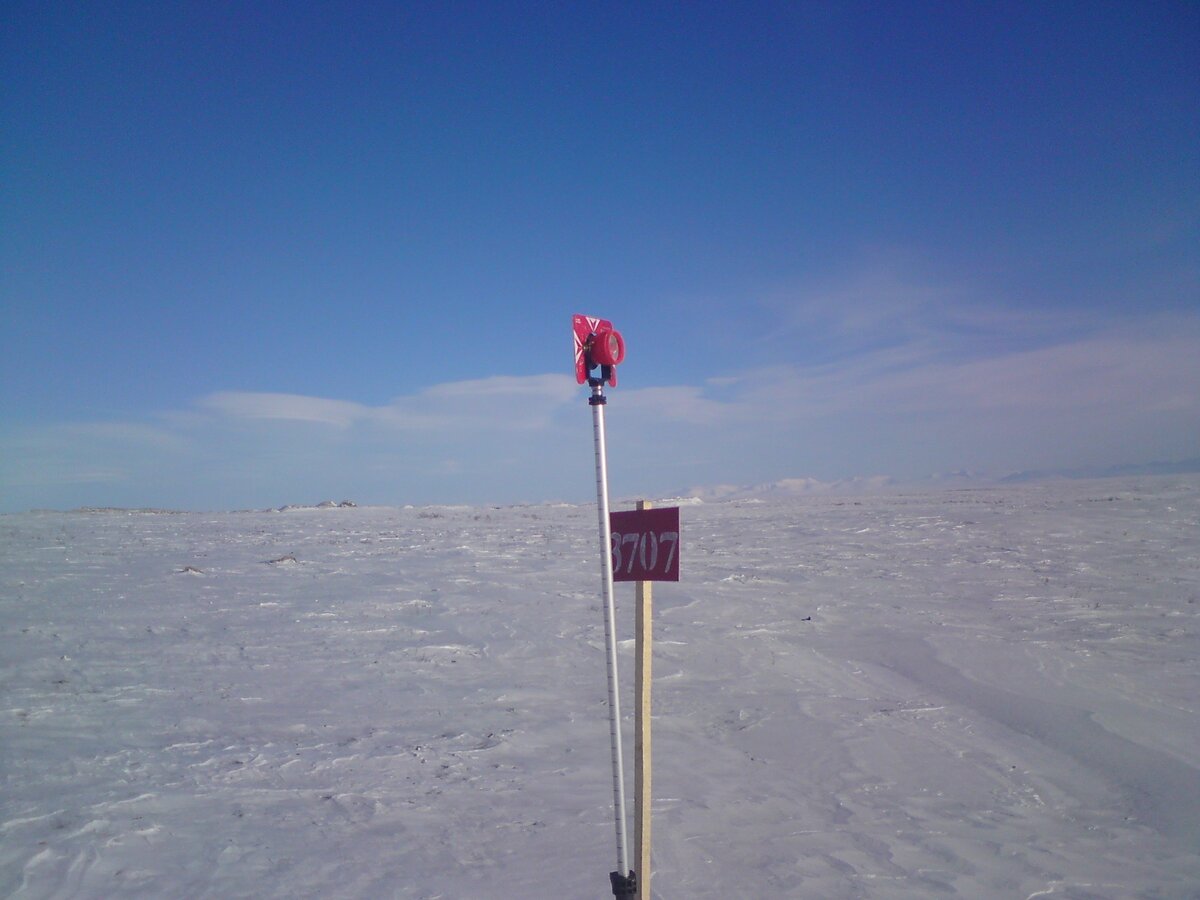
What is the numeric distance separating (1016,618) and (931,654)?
2.12 m

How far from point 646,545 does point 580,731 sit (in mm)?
3547

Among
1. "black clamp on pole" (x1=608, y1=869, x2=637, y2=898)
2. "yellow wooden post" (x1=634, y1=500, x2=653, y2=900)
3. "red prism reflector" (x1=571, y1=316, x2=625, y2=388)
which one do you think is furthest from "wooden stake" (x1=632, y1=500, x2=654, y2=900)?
"red prism reflector" (x1=571, y1=316, x2=625, y2=388)

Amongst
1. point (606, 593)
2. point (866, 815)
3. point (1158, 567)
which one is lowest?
point (866, 815)

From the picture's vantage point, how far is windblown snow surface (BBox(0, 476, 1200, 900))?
15.1 ft

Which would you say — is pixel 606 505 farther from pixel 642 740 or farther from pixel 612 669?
pixel 642 740

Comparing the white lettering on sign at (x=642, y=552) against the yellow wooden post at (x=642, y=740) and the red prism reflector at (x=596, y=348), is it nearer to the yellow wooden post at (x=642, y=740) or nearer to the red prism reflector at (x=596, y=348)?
the yellow wooden post at (x=642, y=740)

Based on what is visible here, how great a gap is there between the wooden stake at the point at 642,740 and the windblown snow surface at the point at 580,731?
31.0 inches

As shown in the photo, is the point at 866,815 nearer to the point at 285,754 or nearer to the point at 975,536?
the point at 285,754

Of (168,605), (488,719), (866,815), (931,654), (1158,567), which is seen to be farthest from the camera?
(1158,567)

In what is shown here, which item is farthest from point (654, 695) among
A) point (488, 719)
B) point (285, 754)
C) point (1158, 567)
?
point (1158, 567)

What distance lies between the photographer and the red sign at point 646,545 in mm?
3764

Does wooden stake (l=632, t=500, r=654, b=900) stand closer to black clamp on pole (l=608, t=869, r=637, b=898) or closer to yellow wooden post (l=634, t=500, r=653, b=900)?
yellow wooden post (l=634, t=500, r=653, b=900)

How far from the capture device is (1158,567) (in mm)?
12898

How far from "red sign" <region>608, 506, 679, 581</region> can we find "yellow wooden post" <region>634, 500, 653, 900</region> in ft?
0.24
